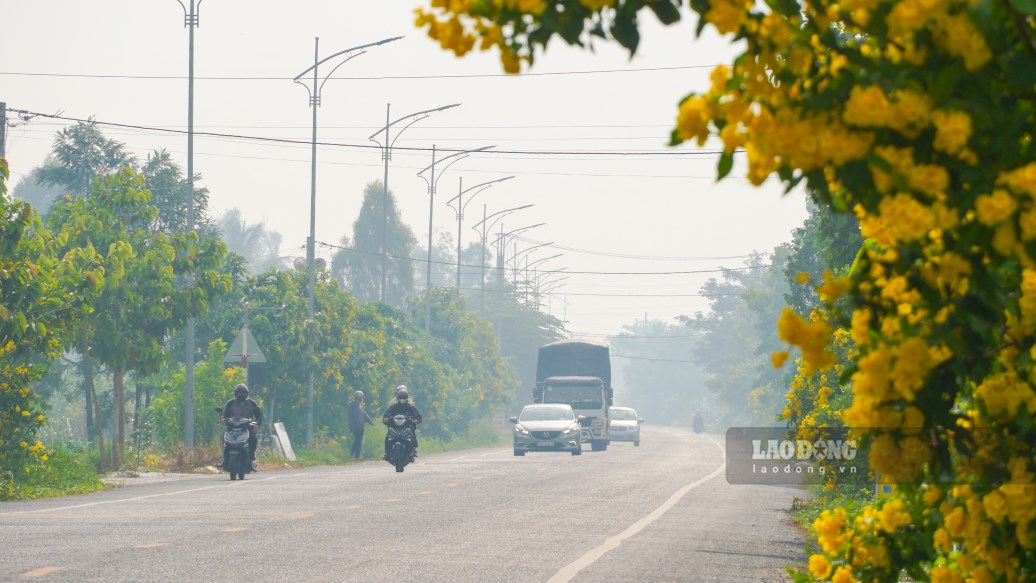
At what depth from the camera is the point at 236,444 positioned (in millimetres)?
26000

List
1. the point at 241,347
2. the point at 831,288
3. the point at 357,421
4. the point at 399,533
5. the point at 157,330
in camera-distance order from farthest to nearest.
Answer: the point at 357,421 < the point at 241,347 < the point at 157,330 < the point at 399,533 < the point at 831,288

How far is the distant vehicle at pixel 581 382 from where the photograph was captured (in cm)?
5319

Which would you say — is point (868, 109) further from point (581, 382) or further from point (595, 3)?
point (581, 382)

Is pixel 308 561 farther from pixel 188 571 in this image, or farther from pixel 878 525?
pixel 878 525

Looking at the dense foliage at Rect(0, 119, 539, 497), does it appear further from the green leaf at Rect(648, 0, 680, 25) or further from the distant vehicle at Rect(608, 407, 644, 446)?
the green leaf at Rect(648, 0, 680, 25)

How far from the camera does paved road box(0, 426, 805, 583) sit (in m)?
11.8

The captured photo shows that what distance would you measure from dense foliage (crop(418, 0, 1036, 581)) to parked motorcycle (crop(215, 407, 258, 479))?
75.4ft

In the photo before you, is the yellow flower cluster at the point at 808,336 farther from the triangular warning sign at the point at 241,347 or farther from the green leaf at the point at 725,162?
the triangular warning sign at the point at 241,347

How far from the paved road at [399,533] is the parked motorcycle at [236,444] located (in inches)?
23.0

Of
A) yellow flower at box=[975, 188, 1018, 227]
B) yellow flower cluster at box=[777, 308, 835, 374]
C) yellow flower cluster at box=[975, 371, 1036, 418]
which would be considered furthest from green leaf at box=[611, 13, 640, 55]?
yellow flower cluster at box=[975, 371, 1036, 418]

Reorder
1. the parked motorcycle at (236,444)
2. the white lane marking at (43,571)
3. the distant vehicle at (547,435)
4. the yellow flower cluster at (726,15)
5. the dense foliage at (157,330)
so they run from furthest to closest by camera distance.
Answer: the distant vehicle at (547,435) → the parked motorcycle at (236,444) → the dense foliage at (157,330) → the white lane marking at (43,571) → the yellow flower cluster at (726,15)

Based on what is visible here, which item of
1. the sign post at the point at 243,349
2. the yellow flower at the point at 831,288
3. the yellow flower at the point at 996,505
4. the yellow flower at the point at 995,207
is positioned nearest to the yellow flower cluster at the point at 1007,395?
the yellow flower at the point at 996,505

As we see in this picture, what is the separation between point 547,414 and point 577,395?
8.69 metres

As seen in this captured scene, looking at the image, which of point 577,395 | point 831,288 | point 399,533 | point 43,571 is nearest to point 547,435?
point 577,395
